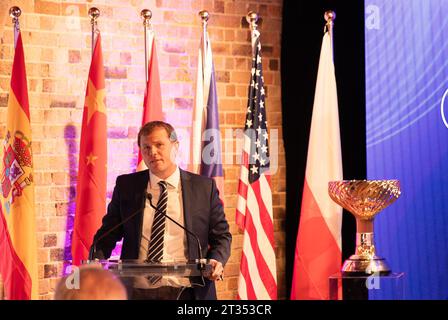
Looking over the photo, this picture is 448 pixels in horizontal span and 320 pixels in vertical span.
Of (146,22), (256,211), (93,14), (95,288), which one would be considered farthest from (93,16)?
(95,288)

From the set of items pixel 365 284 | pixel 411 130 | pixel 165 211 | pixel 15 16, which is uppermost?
pixel 15 16

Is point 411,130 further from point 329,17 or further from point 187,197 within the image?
point 187,197

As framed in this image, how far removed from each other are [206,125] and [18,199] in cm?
118

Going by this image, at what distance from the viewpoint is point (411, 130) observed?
4555 millimetres

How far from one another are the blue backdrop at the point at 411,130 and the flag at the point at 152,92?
49.0 inches

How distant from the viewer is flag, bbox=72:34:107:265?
453 centimetres

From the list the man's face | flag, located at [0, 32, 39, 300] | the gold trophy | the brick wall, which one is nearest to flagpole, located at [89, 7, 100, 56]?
the brick wall

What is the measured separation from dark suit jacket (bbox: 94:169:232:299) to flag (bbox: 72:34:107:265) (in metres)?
0.80

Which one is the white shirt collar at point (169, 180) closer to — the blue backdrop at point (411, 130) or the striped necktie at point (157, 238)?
the striped necktie at point (157, 238)

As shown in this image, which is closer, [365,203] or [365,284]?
[365,284]

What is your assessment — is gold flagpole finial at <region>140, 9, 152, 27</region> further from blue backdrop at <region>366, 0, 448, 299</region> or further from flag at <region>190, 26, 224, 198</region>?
blue backdrop at <region>366, 0, 448, 299</region>

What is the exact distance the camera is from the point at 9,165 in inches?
174

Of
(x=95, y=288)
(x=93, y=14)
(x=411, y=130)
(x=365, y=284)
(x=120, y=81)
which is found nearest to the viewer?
(x=95, y=288)
